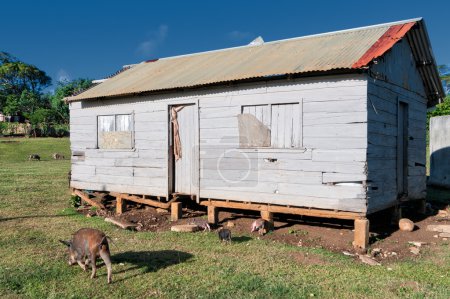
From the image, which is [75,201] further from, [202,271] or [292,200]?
[202,271]

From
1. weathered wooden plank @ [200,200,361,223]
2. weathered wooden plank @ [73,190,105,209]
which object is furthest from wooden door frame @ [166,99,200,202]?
weathered wooden plank @ [73,190,105,209]

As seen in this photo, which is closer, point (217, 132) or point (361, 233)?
point (361, 233)

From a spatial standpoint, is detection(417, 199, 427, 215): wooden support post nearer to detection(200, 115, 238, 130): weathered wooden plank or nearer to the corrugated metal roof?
the corrugated metal roof

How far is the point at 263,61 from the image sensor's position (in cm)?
1001

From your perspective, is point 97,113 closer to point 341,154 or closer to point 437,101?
point 341,154

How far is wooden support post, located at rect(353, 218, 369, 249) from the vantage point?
7.77 metres

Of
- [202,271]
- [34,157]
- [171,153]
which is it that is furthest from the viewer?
[34,157]

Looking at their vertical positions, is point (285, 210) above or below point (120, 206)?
above

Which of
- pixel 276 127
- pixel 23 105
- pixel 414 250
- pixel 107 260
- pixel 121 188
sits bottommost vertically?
pixel 414 250

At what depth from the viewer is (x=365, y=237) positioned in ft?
25.5

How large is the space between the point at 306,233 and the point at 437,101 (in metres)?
7.40

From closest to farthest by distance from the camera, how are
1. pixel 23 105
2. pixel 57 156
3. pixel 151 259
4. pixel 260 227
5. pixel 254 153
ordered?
pixel 151 259
pixel 260 227
pixel 254 153
pixel 57 156
pixel 23 105

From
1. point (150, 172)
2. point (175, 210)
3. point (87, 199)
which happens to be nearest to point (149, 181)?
point (150, 172)

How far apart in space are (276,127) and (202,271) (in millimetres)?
3855
